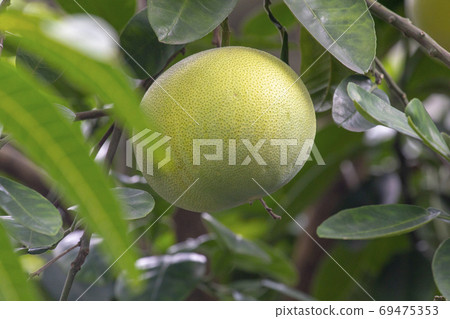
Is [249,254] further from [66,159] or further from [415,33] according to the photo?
[66,159]

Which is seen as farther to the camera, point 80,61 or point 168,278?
point 168,278

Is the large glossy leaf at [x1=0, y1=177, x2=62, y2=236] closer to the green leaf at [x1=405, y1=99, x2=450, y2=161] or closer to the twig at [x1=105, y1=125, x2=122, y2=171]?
the twig at [x1=105, y1=125, x2=122, y2=171]

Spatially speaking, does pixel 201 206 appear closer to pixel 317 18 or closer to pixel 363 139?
pixel 317 18

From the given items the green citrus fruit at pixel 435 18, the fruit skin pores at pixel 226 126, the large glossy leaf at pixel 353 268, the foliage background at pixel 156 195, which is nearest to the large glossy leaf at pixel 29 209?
the foliage background at pixel 156 195

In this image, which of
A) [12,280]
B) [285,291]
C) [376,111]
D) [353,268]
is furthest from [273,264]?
[12,280]

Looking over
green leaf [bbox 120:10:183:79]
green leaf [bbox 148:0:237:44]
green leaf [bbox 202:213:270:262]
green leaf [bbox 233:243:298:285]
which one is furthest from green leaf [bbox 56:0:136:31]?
green leaf [bbox 233:243:298:285]

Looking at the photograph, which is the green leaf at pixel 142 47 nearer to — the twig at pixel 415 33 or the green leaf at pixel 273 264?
the twig at pixel 415 33
